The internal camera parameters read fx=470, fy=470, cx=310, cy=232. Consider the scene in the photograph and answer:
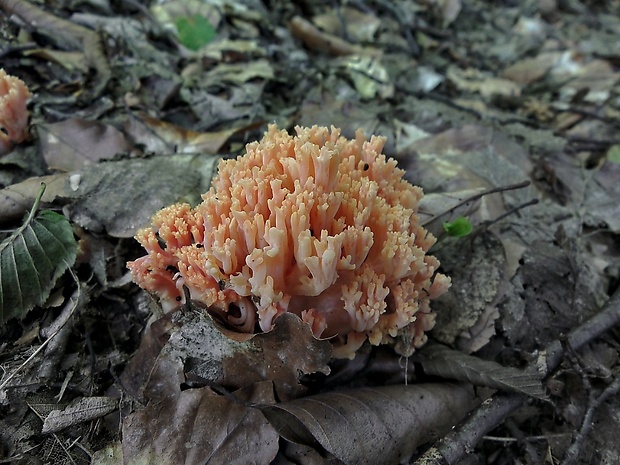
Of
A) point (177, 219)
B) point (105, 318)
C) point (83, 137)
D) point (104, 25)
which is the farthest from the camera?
point (104, 25)

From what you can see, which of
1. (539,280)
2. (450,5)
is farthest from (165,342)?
(450,5)

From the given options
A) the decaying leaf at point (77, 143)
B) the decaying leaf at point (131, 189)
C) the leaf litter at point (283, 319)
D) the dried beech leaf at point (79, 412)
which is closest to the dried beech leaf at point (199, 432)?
the leaf litter at point (283, 319)

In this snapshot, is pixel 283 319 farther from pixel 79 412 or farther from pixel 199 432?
pixel 79 412

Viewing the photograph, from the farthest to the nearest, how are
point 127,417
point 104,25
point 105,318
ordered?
1. point 104,25
2. point 105,318
3. point 127,417

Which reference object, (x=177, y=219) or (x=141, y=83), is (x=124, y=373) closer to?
(x=177, y=219)

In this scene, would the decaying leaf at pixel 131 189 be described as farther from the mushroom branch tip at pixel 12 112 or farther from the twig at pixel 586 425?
the twig at pixel 586 425

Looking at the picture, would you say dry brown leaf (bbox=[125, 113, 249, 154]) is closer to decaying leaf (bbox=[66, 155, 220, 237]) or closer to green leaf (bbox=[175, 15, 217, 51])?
decaying leaf (bbox=[66, 155, 220, 237])

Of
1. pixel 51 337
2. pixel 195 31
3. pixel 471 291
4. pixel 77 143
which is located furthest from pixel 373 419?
pixel 195 31

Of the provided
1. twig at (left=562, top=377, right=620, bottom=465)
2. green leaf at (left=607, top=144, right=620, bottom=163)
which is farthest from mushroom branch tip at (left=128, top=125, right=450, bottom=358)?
green leaf at (left=607, top=144, right=620, bottom=163)
